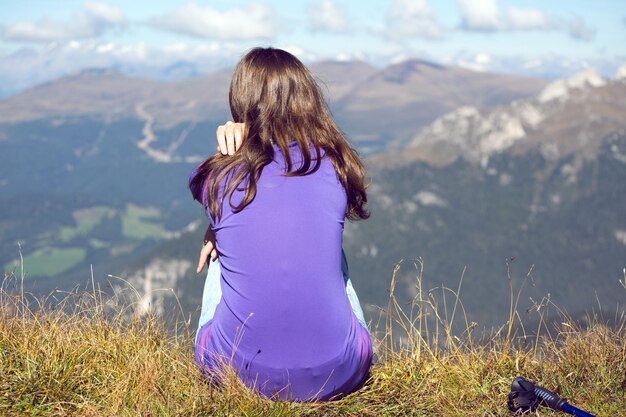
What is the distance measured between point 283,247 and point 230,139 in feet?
3.79

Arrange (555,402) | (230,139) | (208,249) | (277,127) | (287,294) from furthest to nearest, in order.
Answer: (208,249), (230,139), (277,127), (555,402), (287,294)

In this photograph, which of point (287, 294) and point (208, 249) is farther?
point (208, 249)

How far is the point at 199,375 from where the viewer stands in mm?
5168

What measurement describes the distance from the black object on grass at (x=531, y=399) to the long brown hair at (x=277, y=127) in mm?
1961

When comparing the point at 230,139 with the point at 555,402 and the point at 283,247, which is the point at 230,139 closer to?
the point at 283,247

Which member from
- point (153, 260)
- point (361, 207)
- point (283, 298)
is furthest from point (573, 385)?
point (153, 260)

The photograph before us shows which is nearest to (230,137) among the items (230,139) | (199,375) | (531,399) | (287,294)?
(230,139)

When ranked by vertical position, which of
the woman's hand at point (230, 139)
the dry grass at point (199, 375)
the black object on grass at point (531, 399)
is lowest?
the dry grass at point (199, 375)

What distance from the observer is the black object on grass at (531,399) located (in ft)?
16.1

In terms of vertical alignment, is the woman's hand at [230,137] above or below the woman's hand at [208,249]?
above

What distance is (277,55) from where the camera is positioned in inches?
213

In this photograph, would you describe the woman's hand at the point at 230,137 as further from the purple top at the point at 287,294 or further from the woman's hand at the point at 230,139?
the purple top at the point at 287,294

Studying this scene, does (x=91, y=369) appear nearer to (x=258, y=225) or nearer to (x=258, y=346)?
(x=258, y=346)

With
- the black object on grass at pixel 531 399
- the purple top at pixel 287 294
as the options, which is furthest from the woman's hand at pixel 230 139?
the black object on grass at pixel 531 399
